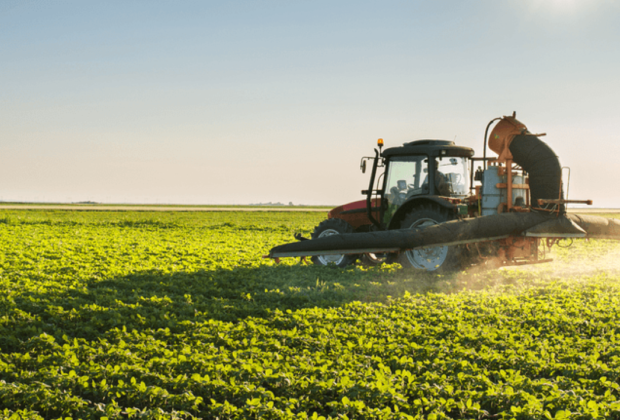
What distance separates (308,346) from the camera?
222 inches

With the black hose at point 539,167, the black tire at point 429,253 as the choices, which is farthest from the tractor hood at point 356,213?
the black hose at point 539,167

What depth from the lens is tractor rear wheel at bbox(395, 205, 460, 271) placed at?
941 centimetres

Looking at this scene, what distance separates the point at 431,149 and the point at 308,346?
240 inches

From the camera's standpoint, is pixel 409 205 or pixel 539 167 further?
pixel 409 205

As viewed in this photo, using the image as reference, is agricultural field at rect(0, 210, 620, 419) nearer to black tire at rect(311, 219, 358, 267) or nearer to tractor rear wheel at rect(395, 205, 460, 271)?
tractor rear wheel at rect(395, 205, 460, 271)

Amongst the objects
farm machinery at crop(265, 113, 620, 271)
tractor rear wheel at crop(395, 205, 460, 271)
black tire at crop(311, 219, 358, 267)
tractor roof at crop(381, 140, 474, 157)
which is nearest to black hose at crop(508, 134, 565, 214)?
farm machinery at crop(265, 113, 620, 271)

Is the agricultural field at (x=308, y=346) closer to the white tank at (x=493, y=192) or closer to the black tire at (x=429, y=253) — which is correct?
the black tire at (x=429, y=253)

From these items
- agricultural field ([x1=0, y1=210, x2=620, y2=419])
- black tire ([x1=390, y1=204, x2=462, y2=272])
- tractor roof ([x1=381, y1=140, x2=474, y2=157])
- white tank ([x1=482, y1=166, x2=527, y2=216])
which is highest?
tractor roof ([x1=381, y1=140, x2=474, y2=157])

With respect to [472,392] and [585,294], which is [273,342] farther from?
[585,294]

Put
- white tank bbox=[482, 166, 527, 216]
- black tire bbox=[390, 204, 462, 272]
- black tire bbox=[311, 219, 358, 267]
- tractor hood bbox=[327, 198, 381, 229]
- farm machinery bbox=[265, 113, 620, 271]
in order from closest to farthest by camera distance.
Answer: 1. farm machinery bbox=[265, 113, 620, 271]
2. black tire bbox=[390, 204, 462, 272]
3. white tank bbox=[482, 166, 527, 216]
4. black tire bbox=[311, 219, 358, 267]
5. tractor hood bbox=[327, 198, 381, 229]

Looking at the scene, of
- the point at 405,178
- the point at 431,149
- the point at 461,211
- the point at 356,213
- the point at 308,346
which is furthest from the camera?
the point at 356,213

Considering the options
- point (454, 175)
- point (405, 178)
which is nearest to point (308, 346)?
point (405, 178)

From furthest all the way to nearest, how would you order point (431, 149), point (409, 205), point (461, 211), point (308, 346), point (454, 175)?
point (454, 175), point (431, 149), point (409, 205), point (461, 211), point (308, 346)

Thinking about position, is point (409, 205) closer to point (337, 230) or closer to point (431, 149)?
point (431, 149)
